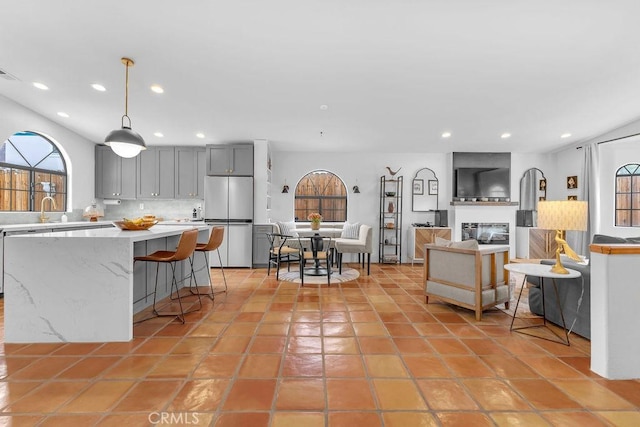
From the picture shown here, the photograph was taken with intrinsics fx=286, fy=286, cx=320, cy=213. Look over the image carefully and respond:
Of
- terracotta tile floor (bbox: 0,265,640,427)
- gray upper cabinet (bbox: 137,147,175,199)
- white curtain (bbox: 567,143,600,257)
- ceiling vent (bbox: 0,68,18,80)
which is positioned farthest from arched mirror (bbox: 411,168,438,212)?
ceiling vent (bbox: 0,68,18,80)

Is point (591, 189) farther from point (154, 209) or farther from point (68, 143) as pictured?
point (68, 143)

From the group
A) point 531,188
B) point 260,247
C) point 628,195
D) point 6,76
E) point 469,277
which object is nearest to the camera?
point 469,277

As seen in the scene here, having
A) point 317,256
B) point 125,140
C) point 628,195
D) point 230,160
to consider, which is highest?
point 230,160

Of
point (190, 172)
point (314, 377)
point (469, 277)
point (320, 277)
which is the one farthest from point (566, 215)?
point (190, 172)

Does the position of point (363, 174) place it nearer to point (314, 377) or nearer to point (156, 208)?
point (156, 208)

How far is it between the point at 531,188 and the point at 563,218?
4825mm

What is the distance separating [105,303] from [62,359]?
0.43 m

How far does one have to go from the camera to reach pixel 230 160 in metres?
5.55

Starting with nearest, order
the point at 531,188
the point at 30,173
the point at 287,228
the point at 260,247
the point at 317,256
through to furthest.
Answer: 1. the point at 317,256
2. the point at 30,173
3. the point at 260,247
4. the point at 287,228
5. the point at 531,188

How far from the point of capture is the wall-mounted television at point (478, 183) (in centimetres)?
627

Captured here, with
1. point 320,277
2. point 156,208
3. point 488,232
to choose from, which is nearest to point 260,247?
point 320,277

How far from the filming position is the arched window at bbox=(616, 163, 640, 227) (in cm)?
533

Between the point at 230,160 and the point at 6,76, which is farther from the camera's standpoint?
the point at 230,160

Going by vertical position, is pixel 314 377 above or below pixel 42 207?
below
